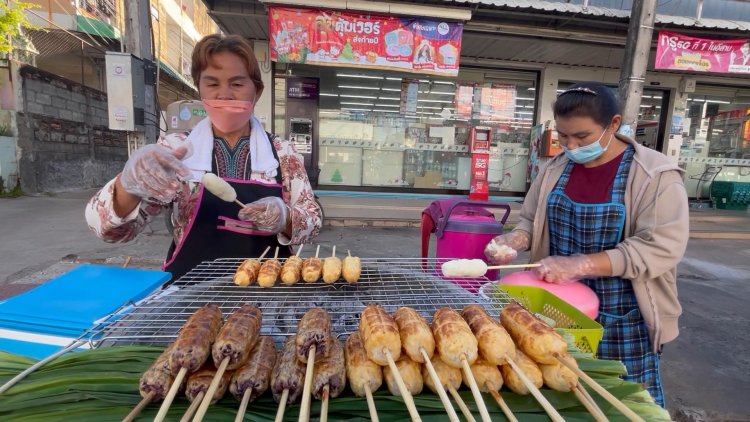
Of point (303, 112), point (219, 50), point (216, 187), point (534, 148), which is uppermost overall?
point (303, 112)

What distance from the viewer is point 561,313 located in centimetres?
186

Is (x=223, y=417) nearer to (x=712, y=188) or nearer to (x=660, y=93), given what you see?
(x=660, y=93)

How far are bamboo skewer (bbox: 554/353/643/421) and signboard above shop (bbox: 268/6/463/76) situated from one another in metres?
7.78

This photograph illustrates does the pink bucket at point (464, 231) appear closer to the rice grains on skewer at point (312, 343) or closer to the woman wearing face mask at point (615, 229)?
the woman wearing face mask at point (615, 229)

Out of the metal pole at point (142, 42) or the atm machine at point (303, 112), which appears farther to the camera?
the atm machine at point (303, 112)

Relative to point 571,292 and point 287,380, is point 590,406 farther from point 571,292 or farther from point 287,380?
point 571,292

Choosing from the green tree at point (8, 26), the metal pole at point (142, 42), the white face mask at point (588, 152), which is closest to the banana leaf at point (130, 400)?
the white face mask at point (588, 152)

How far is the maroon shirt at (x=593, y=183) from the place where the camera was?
2.33 metres

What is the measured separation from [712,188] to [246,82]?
16044 millimetres

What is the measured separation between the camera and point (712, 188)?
12781 mm

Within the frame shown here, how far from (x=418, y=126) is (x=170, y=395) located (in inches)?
454

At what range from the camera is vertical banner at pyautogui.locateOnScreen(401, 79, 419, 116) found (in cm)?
1151

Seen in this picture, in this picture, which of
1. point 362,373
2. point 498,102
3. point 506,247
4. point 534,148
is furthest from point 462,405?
point 498,102

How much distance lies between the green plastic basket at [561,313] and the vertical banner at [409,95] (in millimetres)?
10289
